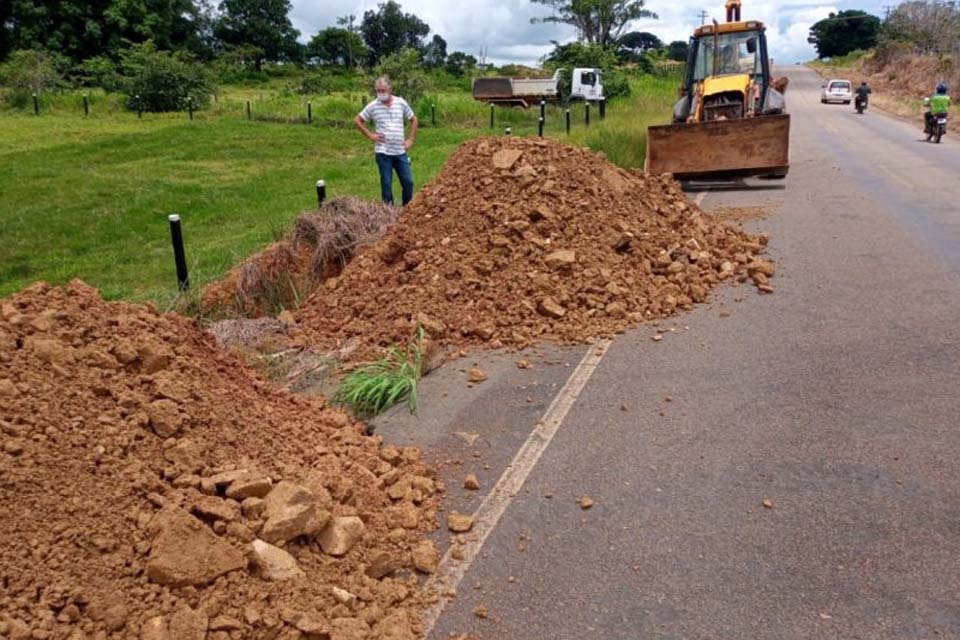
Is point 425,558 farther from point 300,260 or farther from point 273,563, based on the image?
point 300,260

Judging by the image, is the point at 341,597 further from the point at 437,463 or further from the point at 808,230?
the point at 808,230

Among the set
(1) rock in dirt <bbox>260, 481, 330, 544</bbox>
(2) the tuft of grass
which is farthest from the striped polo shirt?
(1) rock in dirt <bbox>260, 481, 330, 544</bbox>

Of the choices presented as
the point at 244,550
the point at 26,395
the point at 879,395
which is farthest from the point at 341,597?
the point at 879,395

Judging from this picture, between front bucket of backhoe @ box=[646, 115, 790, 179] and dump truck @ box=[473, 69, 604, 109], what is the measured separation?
84.1 ft

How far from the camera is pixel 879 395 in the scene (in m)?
5.34

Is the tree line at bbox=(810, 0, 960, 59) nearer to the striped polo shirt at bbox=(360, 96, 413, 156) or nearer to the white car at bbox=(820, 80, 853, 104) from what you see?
the white car at bbox=(820, 80, 853, 104)

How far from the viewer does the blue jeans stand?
424 inches

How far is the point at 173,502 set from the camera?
341cm

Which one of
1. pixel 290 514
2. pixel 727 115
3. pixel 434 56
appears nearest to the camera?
pixel 290 514

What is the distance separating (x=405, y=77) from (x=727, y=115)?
19.8m

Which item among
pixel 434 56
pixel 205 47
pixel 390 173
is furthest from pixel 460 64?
pixel 390 173

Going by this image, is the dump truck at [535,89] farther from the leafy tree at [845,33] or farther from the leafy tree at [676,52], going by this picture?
the leafy tree at [845,33]

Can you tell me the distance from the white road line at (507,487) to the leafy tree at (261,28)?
248 ft

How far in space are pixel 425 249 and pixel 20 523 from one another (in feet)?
16.3
